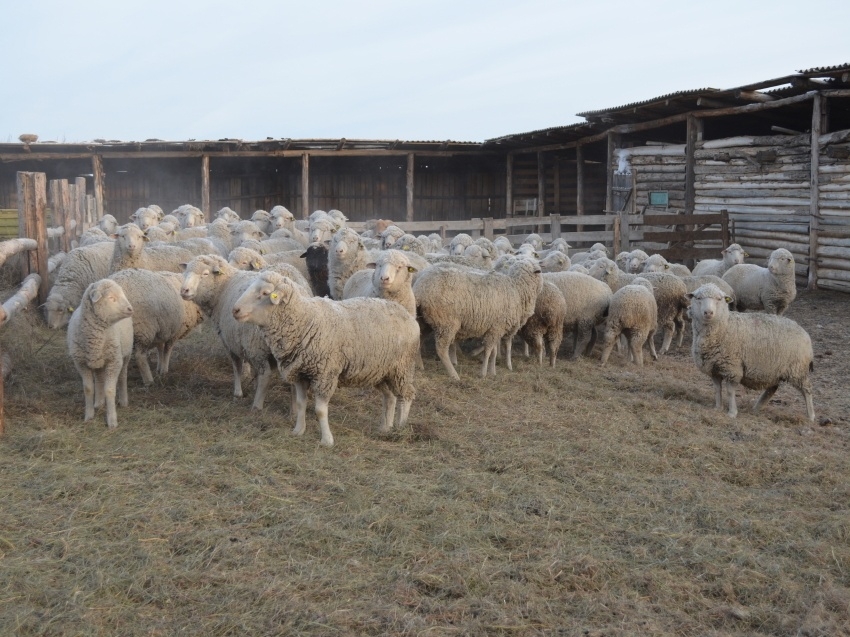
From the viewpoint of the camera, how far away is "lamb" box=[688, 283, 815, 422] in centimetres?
869

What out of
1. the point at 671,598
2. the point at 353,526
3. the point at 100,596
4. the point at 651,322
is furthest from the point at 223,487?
the point at 651,322

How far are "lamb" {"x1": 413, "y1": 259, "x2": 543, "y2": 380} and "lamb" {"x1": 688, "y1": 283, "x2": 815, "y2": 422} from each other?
2104 millimetres

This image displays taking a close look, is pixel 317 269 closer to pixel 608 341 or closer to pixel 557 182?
pixel 608 341

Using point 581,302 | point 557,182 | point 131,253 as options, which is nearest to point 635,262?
point 581,302

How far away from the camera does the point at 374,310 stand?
720 cm

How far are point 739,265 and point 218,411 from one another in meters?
10.2

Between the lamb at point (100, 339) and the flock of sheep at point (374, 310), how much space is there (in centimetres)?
1

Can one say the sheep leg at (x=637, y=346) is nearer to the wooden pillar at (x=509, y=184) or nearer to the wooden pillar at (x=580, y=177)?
the wooden pillar at (x=580, y=177)

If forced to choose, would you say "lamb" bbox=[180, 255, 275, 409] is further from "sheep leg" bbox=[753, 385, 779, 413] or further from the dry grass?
"sheep leg" bbox=[753, 385, 779, 413]

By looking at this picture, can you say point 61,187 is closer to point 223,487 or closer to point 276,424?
point 276,424

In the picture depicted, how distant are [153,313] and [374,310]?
250 cm

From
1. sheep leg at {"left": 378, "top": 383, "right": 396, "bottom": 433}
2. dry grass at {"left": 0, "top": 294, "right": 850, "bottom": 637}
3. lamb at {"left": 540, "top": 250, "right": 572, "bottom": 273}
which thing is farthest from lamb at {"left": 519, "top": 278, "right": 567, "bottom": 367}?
sheep leg at {"left": 378, "top": 383, "right": 396, "bottom": 433}

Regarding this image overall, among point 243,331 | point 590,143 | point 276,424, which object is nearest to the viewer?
point 276,424

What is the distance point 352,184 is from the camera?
1123 inches
